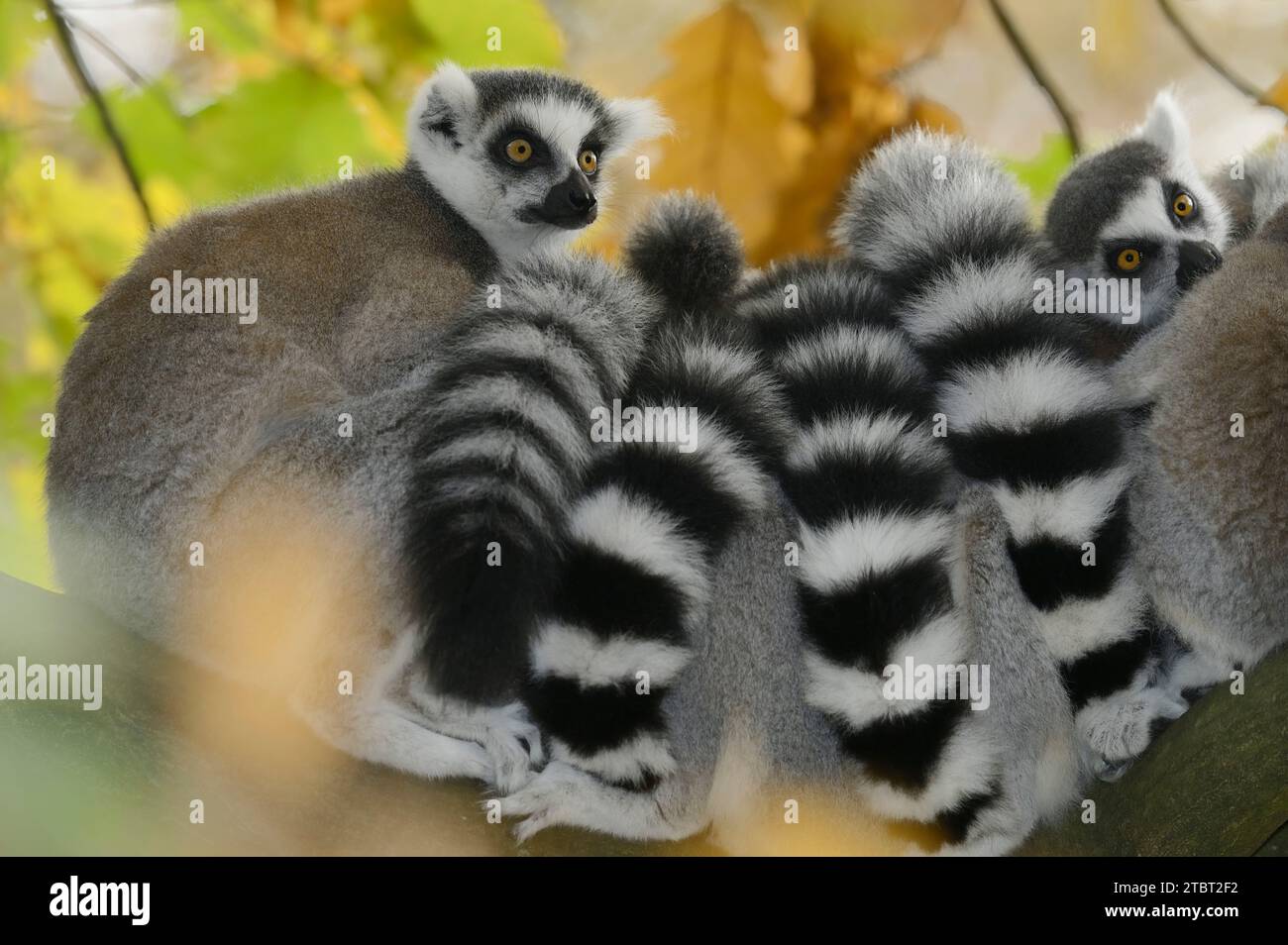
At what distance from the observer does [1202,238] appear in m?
3.91

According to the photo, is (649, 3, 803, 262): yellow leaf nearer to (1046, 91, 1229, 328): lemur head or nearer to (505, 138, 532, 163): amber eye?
(505, 138, 532, 163): amber eye

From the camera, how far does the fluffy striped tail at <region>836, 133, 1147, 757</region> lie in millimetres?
2895

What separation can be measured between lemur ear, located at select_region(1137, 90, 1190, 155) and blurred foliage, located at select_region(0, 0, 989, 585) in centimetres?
78

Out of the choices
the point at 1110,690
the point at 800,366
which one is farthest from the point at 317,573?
the point at 1110,690

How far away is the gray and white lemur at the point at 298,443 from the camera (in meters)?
2.72

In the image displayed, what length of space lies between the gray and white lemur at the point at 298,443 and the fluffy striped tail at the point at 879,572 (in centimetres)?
51

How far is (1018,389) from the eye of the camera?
3.03 m

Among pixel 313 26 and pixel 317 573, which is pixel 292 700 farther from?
pixel 313 26

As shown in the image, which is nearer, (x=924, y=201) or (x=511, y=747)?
(x=511, y=747)

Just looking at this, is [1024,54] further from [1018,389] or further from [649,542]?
[649,542]

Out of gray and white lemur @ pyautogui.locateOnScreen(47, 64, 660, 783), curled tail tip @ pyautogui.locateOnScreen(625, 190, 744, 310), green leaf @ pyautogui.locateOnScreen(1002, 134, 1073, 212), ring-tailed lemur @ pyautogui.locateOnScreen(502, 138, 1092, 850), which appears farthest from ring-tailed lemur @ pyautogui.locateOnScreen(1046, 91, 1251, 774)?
gray and white lemur @ pyautogui.locateOnScreen(47, 64, 660, 783)

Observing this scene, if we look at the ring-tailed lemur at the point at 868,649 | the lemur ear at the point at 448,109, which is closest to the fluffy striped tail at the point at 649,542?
the ring-tailed lemur at the point at 868,649

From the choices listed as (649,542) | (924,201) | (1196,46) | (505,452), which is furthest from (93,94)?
(1196,46)

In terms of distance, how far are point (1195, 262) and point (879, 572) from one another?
5.72ft
